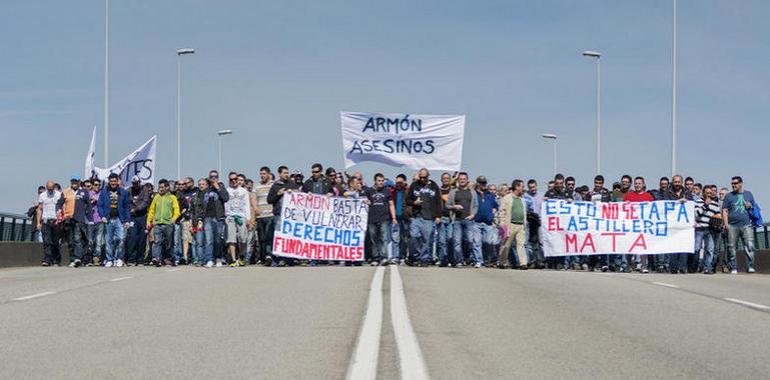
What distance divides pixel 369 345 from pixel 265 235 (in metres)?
16.9

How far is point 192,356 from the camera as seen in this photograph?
840 centimetres

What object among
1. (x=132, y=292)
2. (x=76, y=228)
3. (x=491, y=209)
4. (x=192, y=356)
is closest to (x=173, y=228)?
(x=76, y=228)

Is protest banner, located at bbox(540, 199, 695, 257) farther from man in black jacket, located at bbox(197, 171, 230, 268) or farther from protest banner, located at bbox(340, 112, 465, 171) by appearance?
man in black jacket, located at bbox(197, 171, 230, 268)

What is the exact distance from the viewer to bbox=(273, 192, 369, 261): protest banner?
2559 centimetres

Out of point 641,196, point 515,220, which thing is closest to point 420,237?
point 515,220

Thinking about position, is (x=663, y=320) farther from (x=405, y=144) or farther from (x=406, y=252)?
(x=405, y=144)

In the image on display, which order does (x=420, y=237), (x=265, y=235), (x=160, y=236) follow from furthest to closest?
(x=160, y=236) < (x=265, y=235) < (x=420, y=237)

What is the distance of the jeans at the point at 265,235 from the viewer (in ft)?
84.0

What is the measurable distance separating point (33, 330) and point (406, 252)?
15740mm

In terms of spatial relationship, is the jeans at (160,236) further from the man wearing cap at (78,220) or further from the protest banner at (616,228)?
the protest banner at (616,228)

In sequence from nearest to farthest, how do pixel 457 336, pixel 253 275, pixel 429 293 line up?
1. pixel 457 336
2. pixel 429 293
3. pixel 253 275

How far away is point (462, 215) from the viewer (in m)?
25.1

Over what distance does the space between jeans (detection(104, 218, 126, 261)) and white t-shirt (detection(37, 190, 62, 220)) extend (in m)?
1.64

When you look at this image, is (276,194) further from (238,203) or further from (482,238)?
(482,238)
